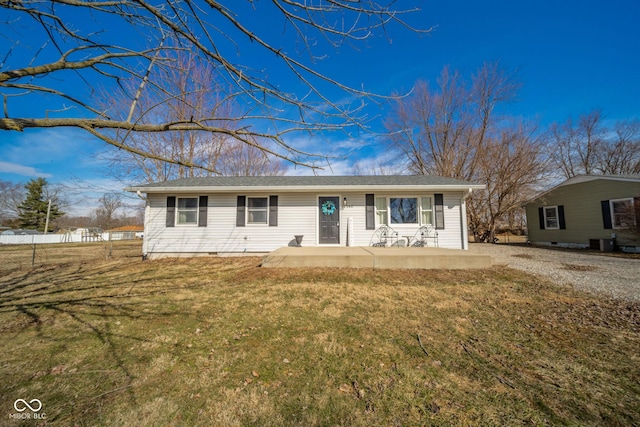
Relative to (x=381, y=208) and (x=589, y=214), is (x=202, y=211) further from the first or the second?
(x=589, y=214)

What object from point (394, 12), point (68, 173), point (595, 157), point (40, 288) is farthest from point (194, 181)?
point (595, 157)

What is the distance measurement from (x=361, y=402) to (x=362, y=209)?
25.1ft

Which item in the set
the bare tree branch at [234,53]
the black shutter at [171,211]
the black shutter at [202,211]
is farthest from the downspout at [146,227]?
the bare tree branch at [234,53]

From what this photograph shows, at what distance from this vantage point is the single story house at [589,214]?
33.0ft

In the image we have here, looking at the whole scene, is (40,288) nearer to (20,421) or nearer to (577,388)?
(20,421)

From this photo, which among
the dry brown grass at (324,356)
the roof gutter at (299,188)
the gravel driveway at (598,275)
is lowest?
the dry brown grass at (324,356)

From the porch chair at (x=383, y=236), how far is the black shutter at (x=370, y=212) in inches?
11.3

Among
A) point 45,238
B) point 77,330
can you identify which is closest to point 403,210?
point 77,330

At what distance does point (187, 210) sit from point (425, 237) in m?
8.96

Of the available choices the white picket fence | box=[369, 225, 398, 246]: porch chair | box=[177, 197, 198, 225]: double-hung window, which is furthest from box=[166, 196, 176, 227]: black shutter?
the white picket fence

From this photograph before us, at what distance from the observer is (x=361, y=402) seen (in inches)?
72.2

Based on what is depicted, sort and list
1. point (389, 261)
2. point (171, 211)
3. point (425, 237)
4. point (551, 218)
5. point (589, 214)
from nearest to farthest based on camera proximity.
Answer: point (389, 261) < point (425, 237) < point (171, 211) < point (589, 214) < point (551, 218)

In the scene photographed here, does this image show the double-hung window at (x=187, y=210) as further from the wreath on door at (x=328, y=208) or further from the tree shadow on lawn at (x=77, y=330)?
the wreath on door at (x=328, y=208)

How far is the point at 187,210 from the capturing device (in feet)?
30.5
